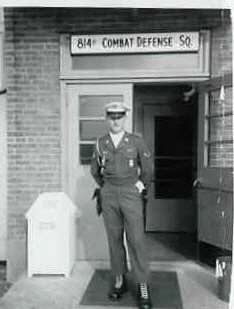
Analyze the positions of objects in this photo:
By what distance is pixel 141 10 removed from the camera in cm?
566

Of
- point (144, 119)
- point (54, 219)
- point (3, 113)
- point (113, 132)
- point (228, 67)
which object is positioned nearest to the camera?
point (113, 132)

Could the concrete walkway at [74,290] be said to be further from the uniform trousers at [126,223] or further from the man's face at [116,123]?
the man's face at [116,123]

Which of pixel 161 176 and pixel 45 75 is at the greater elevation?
pixel 45 75

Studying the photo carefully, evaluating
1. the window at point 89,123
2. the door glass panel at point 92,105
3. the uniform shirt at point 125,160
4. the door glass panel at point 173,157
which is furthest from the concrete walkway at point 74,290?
the door glass panel at point 173,157

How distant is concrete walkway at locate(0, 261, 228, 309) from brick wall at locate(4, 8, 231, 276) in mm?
1008

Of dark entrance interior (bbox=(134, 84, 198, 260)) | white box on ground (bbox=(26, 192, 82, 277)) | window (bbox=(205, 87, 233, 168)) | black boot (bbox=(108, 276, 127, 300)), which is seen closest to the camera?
black boot (bbox=(108, 276, 127, 300))

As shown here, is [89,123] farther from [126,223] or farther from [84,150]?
[126,223]

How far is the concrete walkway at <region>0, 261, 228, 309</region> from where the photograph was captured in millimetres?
4523

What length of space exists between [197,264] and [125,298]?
57.5 inches

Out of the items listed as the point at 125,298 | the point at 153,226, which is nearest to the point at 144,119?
the point at 153,226

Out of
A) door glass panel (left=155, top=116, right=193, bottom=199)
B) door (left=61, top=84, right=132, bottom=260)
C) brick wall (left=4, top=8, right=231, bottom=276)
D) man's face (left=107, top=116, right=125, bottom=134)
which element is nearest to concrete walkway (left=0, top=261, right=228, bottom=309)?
door (left=61, top=84, right=132, bottom=260)

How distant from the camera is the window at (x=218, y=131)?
5.45m

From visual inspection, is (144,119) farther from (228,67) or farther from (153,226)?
(228,67)

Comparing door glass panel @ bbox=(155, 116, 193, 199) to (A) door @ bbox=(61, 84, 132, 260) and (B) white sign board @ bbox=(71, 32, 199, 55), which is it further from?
(B) white sign board @ bbox=(71, 32, 199, 55)
